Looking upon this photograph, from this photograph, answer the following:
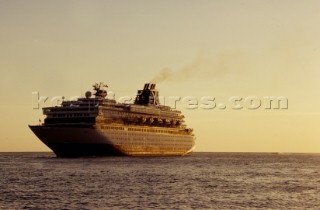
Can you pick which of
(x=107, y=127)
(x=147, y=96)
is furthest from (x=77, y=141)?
(x=147, y=96)

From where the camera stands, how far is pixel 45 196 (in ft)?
151

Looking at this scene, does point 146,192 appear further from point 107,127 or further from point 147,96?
point 147,96

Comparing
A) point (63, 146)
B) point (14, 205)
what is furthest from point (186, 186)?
point (63, 146)

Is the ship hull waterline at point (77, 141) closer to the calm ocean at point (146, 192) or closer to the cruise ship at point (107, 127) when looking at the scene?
the cruise ship at point (107, 127)

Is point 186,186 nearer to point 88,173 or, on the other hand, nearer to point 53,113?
point 88,173

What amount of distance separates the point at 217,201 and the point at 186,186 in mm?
11787

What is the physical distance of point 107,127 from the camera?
116m

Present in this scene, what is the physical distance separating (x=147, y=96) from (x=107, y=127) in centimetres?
3367

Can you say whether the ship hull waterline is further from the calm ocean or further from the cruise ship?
the calm ocean

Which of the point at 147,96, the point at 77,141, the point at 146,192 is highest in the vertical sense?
the point at 147,96

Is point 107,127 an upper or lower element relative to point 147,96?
lower

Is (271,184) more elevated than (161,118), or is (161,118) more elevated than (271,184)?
(161,118)

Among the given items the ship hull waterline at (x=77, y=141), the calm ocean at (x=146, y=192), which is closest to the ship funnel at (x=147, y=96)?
the ship hull waterline at (x=77, y=141)

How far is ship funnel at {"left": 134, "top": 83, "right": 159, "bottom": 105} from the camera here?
486ft
